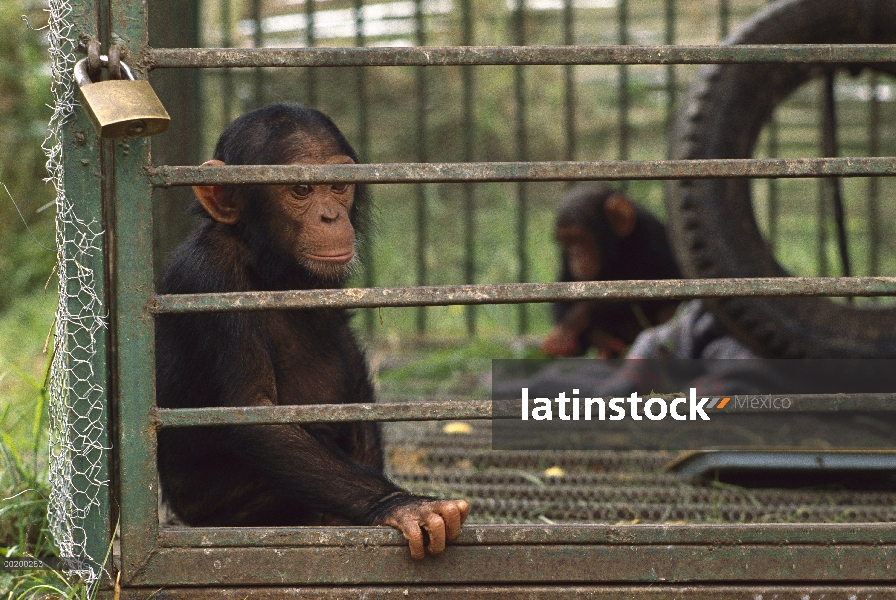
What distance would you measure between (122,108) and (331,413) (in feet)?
2.09

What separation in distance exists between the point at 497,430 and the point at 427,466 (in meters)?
0.44

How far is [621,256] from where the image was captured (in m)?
5.23

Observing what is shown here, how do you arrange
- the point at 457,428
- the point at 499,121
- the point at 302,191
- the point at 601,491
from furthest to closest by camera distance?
the point at 499,121 → the point at 457,428 → the point at 601,491 → the point at 302,191

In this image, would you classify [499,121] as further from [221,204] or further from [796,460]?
[221,204]

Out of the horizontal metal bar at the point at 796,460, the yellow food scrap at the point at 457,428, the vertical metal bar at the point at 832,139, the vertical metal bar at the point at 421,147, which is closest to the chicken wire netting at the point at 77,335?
the horizontal metal bar at the point at 796,460

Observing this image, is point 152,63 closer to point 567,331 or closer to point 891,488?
point 891,488

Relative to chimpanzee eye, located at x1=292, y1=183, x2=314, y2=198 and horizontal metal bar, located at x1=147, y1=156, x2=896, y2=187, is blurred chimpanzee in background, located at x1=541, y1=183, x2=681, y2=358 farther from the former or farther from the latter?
horizontal metal bar, located at x1=147, y1=156, x2=896, y2=187

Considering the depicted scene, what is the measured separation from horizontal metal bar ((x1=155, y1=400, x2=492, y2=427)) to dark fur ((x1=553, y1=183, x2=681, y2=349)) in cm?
→ 331

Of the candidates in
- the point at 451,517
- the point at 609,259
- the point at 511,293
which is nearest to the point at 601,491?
the point at 451,517

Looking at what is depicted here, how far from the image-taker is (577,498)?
108 inches

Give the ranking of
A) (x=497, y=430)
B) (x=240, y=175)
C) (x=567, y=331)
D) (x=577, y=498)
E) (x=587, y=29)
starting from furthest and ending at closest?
(x=587, y=29) < (x=567, y=331) < (x=497, y=430) < (x=577, y=498) < (x=240, y=175)

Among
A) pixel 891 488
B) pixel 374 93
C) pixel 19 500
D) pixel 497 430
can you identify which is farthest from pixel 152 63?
pixel 374 93

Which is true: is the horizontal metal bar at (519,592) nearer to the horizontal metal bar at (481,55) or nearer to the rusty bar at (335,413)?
the rusty bar at (335,413)

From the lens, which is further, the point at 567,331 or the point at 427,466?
the point at 567,331
